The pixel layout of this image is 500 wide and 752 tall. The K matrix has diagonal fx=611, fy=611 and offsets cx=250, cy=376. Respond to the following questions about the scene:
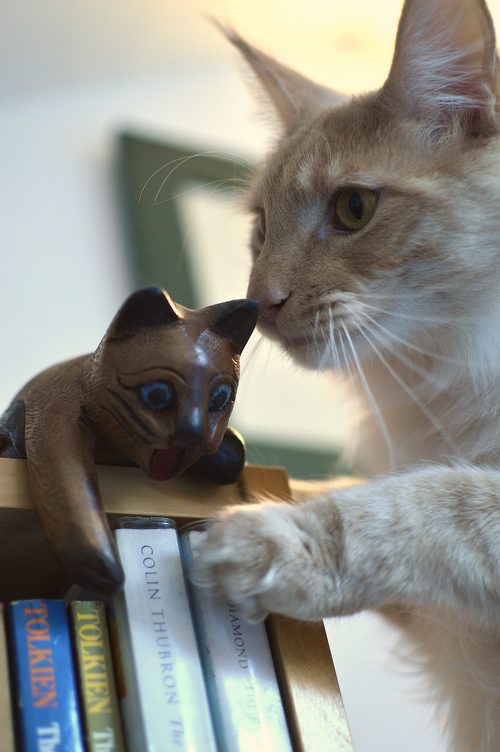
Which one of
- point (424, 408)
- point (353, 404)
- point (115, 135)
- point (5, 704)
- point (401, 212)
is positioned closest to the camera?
point (5, 704)

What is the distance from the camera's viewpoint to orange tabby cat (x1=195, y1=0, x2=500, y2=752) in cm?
61

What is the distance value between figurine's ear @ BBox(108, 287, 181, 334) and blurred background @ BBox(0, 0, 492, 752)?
107cm

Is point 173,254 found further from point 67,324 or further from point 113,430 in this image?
point 113,430

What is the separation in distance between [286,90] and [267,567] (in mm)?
972

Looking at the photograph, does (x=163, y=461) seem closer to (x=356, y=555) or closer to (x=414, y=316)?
(x=356, y=555)

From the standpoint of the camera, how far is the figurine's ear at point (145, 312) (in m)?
0.55

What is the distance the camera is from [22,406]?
0.67m

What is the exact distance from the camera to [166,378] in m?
0.54

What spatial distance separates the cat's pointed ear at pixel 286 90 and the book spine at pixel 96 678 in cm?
94

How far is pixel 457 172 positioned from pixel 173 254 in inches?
55.7

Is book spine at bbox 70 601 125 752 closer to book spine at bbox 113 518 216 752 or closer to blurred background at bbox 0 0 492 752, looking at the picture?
book spine at bbox 113 518 216 752

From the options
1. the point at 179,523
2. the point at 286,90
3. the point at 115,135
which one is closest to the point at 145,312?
the point at 179,523

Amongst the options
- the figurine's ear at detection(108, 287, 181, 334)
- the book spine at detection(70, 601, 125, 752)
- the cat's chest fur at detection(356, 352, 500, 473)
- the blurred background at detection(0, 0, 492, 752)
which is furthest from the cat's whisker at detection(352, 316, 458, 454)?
the blurred background at detection(0, 0, 492, 752)

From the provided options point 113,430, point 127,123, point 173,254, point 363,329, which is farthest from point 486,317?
point 127,123
